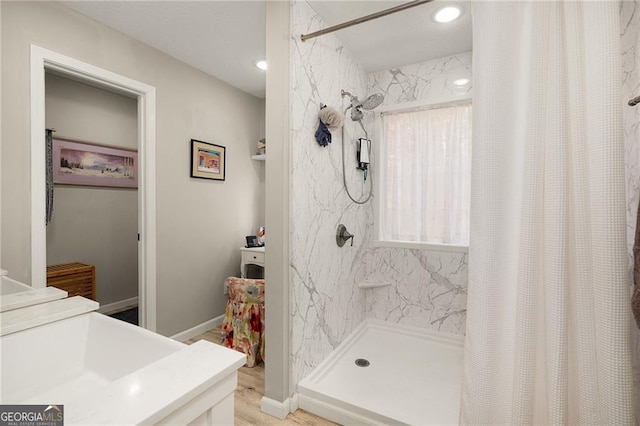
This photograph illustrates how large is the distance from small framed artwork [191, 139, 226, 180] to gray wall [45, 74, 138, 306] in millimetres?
1436

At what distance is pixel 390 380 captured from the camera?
2.04m

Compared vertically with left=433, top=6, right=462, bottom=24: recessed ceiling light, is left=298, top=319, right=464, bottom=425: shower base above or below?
below

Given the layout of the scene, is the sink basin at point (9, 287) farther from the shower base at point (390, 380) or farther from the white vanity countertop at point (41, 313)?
the shower base at point (390, 380)

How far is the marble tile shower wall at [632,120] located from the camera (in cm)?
112

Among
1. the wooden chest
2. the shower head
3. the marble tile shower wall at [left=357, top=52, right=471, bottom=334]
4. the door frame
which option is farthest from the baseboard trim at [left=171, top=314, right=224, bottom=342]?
the shower head

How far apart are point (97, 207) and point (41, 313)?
3.01 meters

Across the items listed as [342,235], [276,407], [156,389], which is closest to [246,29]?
[342,235]

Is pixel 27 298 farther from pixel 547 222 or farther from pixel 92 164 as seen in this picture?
pixel 92 164

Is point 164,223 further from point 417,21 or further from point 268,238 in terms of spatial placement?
point 417,21

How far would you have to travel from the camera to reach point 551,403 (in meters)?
1.08

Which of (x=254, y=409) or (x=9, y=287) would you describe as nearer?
(x=9, y=287)

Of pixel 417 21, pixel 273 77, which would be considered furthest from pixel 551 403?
pixel 417 21

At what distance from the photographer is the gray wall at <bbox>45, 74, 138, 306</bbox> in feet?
10.1

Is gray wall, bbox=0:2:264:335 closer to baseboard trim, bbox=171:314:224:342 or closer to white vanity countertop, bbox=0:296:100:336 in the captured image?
baseboard trim, bbox=171:314:224:342
